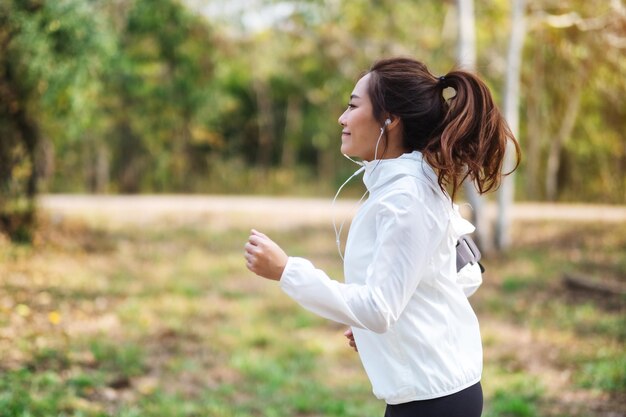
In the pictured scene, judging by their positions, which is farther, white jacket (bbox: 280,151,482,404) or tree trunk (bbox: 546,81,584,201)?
tree trunk (bbox: 546,81,584,201)

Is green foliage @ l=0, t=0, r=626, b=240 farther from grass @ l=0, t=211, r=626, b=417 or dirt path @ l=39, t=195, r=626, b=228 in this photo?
grass @ l=0, t=211, r=626, b=417

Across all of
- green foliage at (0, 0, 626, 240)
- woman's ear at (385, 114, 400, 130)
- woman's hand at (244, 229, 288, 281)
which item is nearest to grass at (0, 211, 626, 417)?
green foliage at (0, 0, 626, 240)

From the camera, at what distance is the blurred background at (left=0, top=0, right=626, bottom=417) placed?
6.09 metres

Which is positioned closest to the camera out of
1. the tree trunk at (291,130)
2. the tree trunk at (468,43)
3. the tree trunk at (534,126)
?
the tree trunk at (468,43)

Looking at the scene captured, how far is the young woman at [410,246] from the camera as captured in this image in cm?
190

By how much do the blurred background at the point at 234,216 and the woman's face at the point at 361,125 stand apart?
827 millimetres

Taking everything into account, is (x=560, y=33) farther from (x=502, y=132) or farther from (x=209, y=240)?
(x=502, y=132)

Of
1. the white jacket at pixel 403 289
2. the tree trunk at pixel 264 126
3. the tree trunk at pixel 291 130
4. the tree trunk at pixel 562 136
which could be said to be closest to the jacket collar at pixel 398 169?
the white jacket at pixel 403 289

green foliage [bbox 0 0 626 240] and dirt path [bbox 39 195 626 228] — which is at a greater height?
green foliage [bbox 0 0 626 240]

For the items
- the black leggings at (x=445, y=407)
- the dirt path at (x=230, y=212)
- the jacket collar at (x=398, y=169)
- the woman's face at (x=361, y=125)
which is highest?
the woman's face at (x=361, y=125)

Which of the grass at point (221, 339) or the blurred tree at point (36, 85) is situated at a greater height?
the blurred tree at point (36, 85)

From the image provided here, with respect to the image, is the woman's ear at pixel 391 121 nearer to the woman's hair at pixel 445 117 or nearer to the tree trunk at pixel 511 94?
the woman's hair at pixel 445 117

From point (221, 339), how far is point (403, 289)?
5774mm

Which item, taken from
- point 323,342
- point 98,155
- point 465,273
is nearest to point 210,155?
point 98,155
